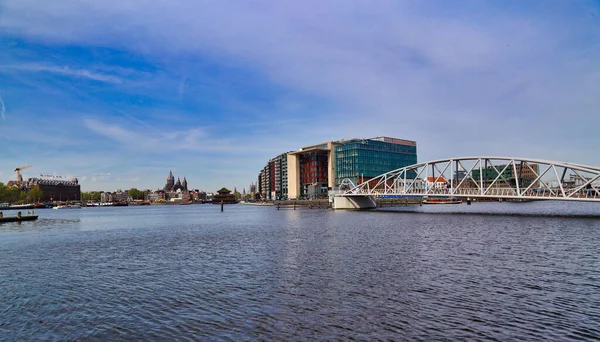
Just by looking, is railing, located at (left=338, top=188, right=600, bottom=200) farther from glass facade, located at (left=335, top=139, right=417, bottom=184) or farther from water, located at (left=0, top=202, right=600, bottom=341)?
glass facade, located at (left=335, top=139, right=417, bottom=184)

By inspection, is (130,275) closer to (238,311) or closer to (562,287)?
(238,311)

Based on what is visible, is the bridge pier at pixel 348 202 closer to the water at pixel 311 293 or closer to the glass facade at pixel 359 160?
the glass facade at pixel 359 160

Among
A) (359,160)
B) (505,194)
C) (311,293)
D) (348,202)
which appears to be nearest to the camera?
(311,293)

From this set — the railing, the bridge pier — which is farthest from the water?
the bridge pier

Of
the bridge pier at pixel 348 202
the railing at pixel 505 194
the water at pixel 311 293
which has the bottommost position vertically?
the water at pixel 311 293

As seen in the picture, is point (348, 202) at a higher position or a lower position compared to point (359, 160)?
lower

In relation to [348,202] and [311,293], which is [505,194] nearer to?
[348,202]

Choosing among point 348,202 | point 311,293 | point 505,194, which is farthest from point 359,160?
point 311,293

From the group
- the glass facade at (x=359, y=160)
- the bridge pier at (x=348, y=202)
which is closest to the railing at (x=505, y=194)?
the bridge pier at (x=348, y=202)

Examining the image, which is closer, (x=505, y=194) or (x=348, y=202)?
(x=505, y=194)

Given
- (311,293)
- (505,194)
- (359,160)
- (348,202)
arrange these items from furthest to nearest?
(359,160) → (348,202) → (505,194) → (311,293)

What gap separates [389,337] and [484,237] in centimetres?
3570

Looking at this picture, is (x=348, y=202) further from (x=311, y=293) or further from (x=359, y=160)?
(x=311, y=293)

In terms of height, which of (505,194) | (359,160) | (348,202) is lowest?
(348,202)
